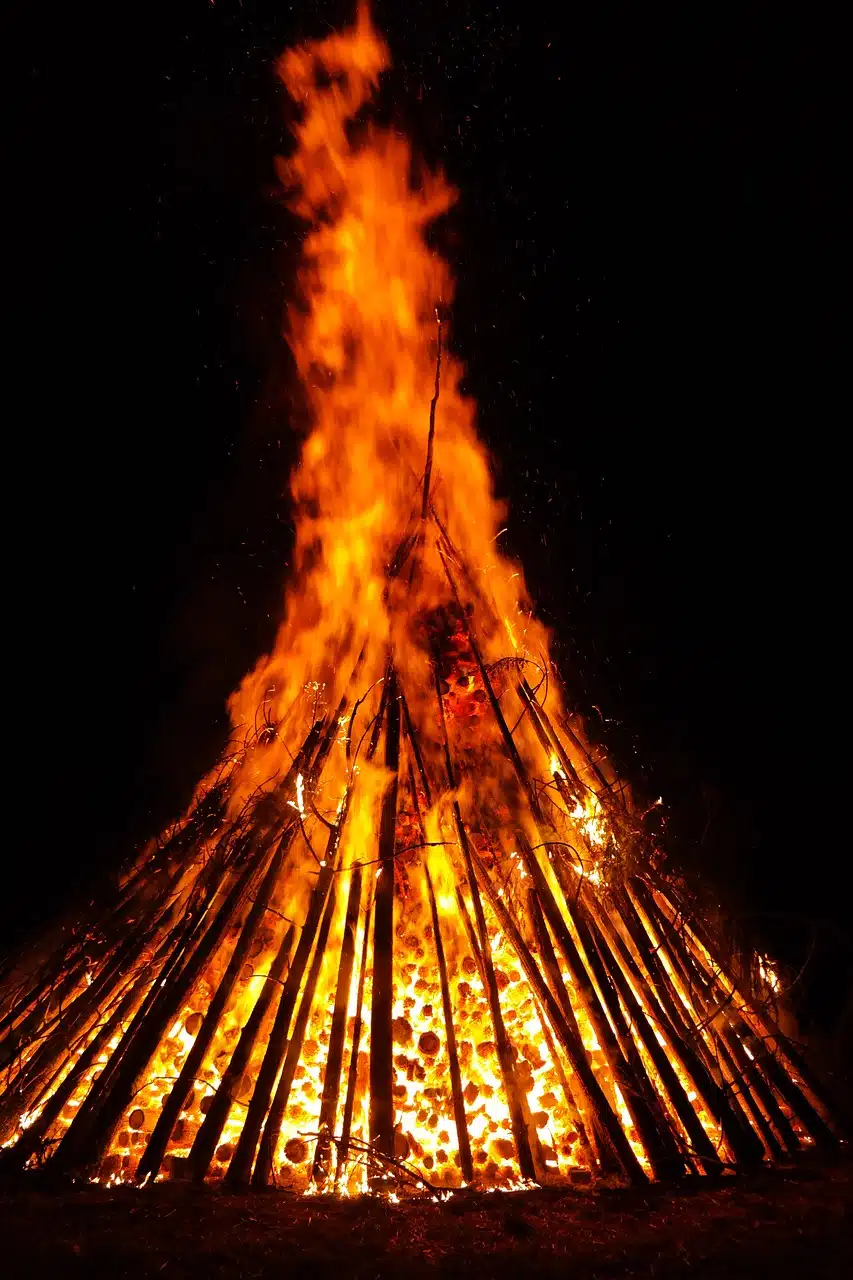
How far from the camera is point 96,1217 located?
191cm

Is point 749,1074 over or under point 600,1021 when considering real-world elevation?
under

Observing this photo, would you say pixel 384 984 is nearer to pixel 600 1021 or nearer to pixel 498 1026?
pixel 498 1026

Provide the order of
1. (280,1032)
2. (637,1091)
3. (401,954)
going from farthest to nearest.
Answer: (401,954) → (280,1032) → (637,1091)

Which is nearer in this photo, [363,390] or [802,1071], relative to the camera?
[802,1071]

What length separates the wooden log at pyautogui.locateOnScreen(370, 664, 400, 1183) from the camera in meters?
2.28

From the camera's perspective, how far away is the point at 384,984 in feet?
Answer: 8.57

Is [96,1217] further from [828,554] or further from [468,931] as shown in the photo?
[828,554]

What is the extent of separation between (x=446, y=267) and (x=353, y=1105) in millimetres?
5271

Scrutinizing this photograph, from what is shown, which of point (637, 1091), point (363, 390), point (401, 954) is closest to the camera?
point (637, 1091)

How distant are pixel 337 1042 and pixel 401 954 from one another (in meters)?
0.48

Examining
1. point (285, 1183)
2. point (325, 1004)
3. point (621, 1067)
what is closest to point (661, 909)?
point (621, 1067)

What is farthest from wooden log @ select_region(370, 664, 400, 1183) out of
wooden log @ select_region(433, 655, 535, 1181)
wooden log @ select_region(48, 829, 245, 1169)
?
wooden log @ select_region(48, 829, 245, 1169)

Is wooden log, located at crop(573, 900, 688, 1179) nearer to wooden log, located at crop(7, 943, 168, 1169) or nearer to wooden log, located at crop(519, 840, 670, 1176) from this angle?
wooden log, located at crop(519, 840, 670, 1176)

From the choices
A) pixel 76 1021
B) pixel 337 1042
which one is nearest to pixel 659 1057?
pixel 337 1042
